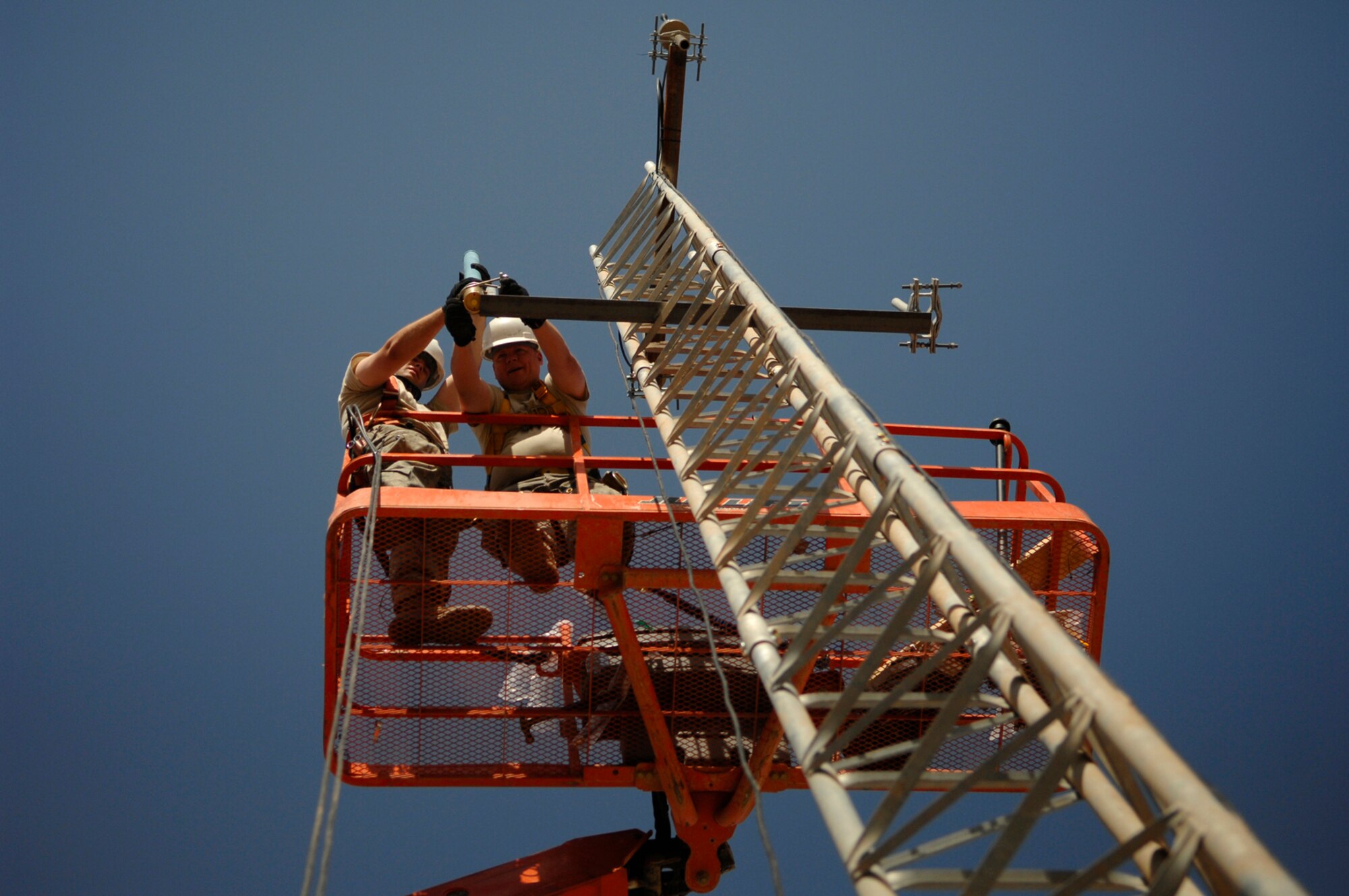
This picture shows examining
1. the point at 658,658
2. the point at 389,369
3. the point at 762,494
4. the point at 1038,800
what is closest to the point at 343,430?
the point at 389,369

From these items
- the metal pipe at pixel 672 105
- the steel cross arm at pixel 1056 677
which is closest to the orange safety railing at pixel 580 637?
the steel cross arm at pixel 1056 677

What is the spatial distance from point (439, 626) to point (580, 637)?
933 millimetres

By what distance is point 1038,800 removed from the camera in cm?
354

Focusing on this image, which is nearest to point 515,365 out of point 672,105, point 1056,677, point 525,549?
point 525,549

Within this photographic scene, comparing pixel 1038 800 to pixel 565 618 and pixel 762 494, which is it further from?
pixel 565 618

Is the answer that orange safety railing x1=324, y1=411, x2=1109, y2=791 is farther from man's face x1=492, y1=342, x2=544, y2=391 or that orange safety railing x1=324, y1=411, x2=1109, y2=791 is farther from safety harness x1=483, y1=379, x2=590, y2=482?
man's face x1=492, y1=342, x2=544, y2=391

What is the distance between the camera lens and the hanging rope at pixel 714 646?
4.38 m

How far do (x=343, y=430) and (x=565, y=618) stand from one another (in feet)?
8.08

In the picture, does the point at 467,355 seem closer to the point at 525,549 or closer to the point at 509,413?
the point at 509,413

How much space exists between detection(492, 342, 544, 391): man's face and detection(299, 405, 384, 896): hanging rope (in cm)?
118

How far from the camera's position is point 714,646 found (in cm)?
524

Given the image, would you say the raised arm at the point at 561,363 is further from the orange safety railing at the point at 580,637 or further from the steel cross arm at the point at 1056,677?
the steel cross arm at the point at 1056,677

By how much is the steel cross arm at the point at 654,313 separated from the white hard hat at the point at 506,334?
1214 millimetres

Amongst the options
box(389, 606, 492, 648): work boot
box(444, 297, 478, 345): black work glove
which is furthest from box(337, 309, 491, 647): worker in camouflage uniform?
box(444, 297, 478, 345): black work glove
